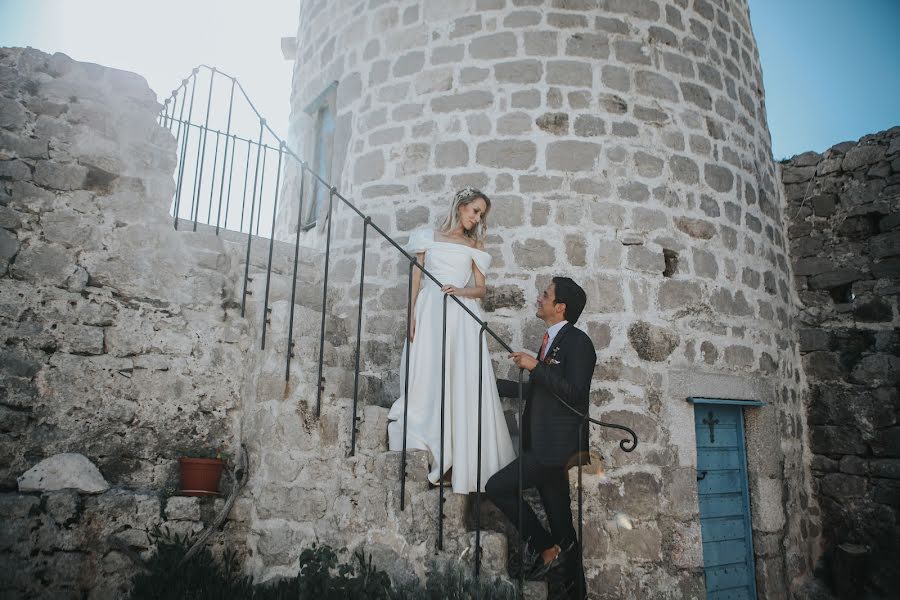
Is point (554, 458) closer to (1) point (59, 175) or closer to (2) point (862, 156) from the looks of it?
(1) point (59, 175)

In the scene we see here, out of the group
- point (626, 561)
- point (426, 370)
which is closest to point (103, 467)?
point (426, 370)

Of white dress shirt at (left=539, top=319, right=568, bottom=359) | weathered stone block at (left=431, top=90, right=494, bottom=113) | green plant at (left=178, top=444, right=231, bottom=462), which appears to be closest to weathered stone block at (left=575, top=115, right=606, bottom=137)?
weathered stone block at (left=431, top=90, right=494, bottom=113)

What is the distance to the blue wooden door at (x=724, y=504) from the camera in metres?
4.62

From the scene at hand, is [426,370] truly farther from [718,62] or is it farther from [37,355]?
[718,62]

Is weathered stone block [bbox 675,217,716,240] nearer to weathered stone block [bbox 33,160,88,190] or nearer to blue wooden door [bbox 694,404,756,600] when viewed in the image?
blue wooden door [bbox 694,404,756,600]

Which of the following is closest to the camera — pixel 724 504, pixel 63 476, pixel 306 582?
pixel 306 582

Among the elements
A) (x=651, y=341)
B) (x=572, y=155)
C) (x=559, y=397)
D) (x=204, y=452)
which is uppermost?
(x=572, y=155)

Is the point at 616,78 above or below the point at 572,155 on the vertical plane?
above

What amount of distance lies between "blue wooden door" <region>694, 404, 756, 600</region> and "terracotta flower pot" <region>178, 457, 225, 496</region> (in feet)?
11.2

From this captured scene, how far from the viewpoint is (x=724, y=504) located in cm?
477

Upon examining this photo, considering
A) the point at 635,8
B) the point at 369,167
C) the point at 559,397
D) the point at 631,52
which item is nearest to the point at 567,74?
the point at 631,52

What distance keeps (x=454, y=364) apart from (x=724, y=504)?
2552mm

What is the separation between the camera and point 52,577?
3.07m

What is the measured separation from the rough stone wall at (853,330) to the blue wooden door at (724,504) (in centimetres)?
122
